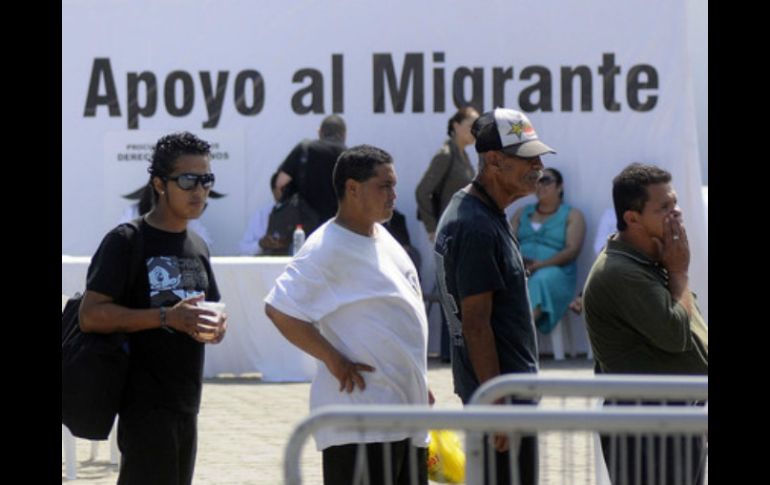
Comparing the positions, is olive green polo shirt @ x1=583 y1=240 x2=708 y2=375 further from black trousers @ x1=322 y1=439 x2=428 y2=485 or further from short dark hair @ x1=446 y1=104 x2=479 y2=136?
short dark hair @ x1=446 y1=104 x2=479 y2=136

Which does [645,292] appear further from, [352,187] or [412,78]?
[412,78]

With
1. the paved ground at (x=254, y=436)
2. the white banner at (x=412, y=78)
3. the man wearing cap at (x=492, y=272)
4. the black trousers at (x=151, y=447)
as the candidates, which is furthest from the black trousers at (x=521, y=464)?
the white banner at (x=412, y=78)

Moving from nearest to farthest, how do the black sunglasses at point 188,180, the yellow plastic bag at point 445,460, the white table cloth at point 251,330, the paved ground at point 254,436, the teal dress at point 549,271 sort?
1. the black sunglasses at point 188,180
2. the yellow plastic bag at point 445,460
3. the paved ground at point 254,436
4. the white table cloth at point 251,330
5. the teal dress at point 549,271

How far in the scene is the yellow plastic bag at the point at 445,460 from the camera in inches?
270

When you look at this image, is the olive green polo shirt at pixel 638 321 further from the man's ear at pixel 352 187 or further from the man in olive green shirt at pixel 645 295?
the man's ear at pixel 352 187

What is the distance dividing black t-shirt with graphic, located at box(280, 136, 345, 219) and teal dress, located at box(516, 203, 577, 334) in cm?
164

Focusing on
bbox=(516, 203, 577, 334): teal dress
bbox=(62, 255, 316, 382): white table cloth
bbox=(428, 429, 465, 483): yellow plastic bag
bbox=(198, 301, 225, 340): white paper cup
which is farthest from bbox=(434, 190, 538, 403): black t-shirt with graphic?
bbox=(516, 203, 577, 334): teal dress

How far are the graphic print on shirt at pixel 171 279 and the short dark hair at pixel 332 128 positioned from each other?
25.0 ft

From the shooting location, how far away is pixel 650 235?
5.61 meters

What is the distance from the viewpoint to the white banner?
13906mm
